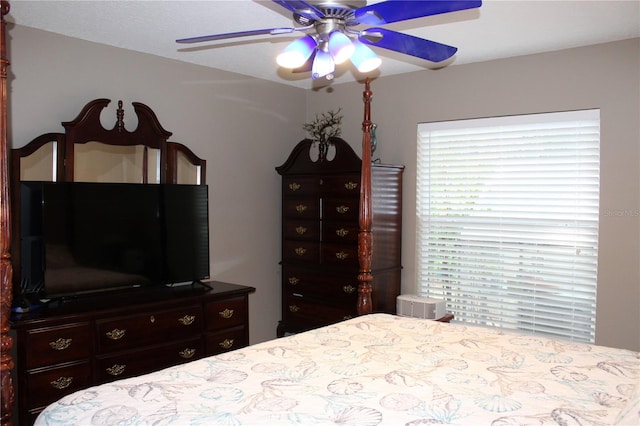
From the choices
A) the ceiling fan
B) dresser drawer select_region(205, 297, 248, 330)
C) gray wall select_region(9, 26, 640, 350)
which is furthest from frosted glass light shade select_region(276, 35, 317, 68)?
dresser drawer select_region(205, 297, 248, 330)

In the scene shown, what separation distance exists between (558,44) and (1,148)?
342 centimetres

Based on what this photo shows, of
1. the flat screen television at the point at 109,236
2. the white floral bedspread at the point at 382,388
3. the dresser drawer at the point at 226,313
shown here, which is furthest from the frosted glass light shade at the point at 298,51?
the dresser drawer at the point at 226,313

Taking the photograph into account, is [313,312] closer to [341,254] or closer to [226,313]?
[341,254]

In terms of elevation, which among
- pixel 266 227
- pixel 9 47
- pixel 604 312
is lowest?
pixel 604 312

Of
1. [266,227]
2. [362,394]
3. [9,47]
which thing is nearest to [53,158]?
[9,47]

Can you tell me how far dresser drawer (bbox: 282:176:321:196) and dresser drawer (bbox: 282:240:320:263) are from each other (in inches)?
17.5

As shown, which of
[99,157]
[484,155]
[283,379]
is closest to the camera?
[283,379]

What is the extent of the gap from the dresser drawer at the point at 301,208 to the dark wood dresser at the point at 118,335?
3.11 feet

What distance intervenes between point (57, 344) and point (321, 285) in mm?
2153

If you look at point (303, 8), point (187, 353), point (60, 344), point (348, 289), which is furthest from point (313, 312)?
point (303, 8)

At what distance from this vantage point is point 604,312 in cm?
365

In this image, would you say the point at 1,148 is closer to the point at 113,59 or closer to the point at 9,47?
the point at 9,47

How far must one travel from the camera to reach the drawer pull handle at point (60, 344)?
9.77 ft

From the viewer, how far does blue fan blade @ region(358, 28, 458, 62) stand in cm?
224
